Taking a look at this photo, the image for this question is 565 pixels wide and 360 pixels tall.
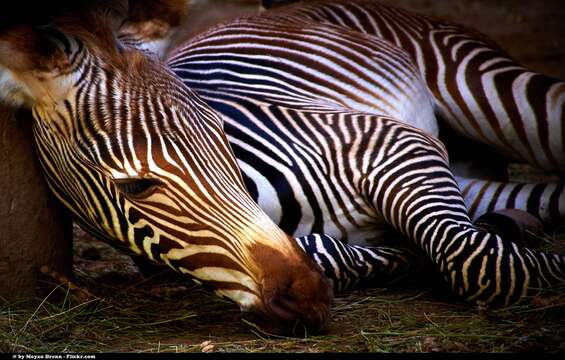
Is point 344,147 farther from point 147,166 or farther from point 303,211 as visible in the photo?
point 147,166

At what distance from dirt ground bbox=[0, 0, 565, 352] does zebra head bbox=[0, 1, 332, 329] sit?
28cm

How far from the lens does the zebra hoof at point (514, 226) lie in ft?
13.4

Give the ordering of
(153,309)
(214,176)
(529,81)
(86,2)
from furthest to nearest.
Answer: (529,81)
(153,309)
(86,2)
(214,176)

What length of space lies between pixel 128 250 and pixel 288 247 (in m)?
0.88

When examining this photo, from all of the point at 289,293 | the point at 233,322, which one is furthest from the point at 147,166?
the point at 233,322

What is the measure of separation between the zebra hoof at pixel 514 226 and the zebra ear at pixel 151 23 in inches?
74.7

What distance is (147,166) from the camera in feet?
10.4

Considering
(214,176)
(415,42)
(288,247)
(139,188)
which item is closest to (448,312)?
(288,247)

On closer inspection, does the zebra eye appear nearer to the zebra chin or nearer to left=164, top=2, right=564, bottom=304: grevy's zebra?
the zebra chin

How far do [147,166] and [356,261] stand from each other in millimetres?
1234

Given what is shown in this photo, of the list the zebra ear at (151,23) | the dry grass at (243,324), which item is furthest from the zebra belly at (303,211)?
the zebra ear at (151,23)

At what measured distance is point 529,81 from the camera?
5.09 m

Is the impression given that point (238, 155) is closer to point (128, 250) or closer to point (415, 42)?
point (128, 250)

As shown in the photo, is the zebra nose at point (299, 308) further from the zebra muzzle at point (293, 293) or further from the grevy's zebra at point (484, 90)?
the grevy's zebra at point (484, 90)
